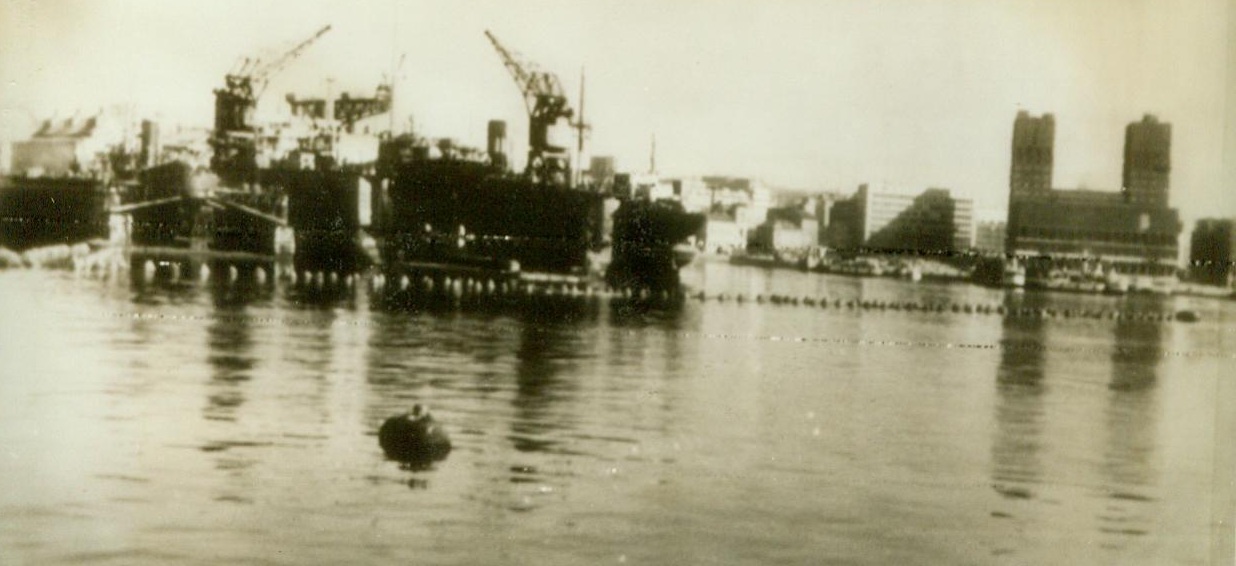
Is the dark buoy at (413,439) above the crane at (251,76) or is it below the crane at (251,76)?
below

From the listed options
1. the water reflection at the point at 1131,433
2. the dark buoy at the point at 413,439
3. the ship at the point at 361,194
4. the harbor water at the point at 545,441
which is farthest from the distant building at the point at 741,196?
the water reflection at the point at 1131,433

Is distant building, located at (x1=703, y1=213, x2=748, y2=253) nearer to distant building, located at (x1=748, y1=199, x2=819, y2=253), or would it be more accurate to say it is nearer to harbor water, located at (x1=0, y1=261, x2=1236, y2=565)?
distant building, located at (x1=748, y1=199, x2=819, y2=253)

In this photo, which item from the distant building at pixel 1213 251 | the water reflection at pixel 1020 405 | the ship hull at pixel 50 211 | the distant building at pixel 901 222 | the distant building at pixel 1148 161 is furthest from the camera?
the distant building at pixel 901 222

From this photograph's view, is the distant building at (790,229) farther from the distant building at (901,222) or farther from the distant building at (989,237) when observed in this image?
the distant building at (989,237)

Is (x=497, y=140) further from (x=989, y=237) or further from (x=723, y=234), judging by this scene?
(x=723, y=234)

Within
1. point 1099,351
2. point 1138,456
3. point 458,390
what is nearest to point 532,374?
point 458,390
